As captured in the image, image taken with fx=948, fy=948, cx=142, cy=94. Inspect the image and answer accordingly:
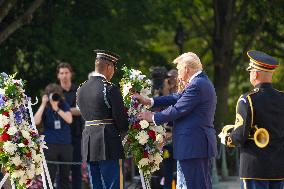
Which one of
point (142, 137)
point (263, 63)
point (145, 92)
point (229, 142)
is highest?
point (263, 63)

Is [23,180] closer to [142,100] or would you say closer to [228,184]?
[142,100]

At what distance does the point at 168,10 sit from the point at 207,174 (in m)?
13.7

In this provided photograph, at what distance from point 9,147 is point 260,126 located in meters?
3.55

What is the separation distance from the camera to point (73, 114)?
14.7m

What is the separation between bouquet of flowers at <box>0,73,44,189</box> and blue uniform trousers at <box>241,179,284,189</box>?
3.23 metres

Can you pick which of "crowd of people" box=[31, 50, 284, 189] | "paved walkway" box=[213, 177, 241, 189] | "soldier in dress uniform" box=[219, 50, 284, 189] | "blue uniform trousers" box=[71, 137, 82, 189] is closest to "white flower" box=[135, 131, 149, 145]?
"crowd of people" box=[31, 50, 284, 189]

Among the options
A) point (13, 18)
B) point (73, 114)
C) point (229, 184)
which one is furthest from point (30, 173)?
point (13, 18)

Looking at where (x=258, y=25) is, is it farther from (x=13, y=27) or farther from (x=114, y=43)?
(x=13, y=27)

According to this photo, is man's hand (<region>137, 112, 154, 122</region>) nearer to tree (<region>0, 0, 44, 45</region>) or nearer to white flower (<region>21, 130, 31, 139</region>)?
white flower (<region>21, 130, 31, 139</region>)

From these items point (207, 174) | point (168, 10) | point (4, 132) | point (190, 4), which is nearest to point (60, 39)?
point (168, 10)

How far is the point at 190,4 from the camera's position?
1010 inches

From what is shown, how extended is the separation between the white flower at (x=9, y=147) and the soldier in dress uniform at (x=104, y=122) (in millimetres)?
1186

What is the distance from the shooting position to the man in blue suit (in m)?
10.7

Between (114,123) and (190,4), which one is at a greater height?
(190,4)
